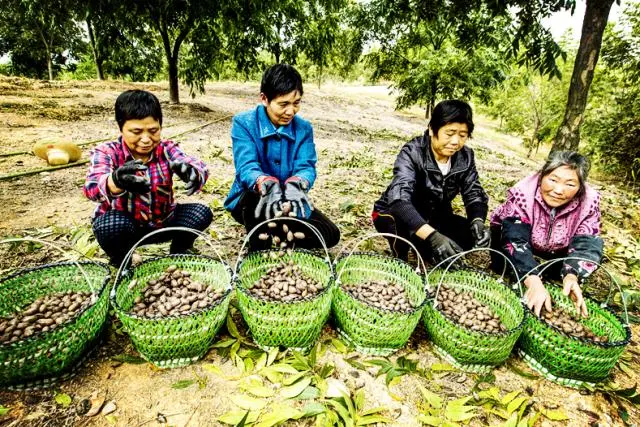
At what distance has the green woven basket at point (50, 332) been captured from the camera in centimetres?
151

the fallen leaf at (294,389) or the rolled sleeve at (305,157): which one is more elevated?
the rolled sleeve at (305,157)

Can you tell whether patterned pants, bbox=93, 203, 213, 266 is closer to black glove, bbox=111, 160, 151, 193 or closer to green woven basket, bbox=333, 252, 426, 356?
black glove, bbox=111, 160, 151, 193

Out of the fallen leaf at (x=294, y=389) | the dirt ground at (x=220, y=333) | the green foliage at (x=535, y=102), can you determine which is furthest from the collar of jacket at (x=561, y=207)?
the green foliage at (x=535, y=102)

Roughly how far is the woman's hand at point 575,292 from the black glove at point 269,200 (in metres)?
1.83

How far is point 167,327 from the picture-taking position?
5.53 ft

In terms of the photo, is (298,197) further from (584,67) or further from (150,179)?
(584,67)

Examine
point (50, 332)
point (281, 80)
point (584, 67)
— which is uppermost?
point (584, 67)

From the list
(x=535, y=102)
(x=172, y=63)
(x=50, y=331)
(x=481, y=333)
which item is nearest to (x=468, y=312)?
(x=481, y=333)

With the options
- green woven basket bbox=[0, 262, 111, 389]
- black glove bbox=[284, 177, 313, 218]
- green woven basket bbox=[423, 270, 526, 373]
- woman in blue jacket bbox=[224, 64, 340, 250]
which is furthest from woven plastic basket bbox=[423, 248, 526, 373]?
green woven basket bbox=[0, 262, 111, 389]

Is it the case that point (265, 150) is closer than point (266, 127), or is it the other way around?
point (266, 127)

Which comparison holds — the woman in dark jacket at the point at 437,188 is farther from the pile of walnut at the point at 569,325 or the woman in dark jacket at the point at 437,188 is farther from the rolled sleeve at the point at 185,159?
the rolled sleeve at the point at 185,159

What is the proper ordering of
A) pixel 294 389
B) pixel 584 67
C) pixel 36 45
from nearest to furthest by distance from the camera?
1. pixel 294 389
2. pixel 584 67
3. pixel 36 45

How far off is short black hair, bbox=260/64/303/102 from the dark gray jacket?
970 millimetres

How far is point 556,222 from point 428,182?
960mm
